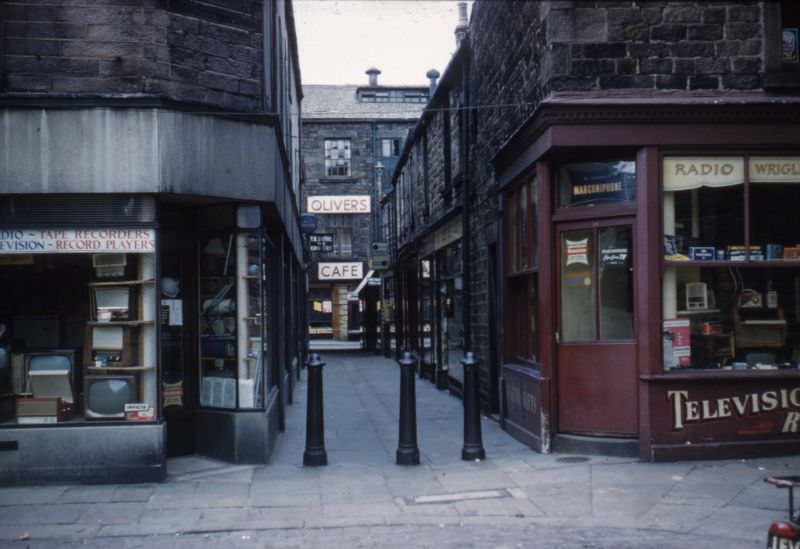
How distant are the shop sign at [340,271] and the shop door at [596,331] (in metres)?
33.8

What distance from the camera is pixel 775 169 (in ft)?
30.1

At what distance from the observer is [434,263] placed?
19547mm

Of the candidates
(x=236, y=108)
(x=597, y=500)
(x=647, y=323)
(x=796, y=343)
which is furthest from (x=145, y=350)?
(x=796, y=343)

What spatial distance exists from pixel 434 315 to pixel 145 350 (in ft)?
36.7

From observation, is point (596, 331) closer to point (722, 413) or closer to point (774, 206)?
point (722, 413)

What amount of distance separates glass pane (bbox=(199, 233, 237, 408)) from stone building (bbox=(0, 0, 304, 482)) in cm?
4

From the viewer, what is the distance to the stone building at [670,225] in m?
8.97

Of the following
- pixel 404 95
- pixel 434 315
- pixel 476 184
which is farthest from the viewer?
pixel 404 95

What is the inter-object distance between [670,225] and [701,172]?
664 mm

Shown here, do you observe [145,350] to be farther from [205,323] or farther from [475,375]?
[475,375]

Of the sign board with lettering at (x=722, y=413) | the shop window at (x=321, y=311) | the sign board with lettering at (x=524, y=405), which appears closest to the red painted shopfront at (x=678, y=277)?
the sign board with lettering at (x=722, y=413)

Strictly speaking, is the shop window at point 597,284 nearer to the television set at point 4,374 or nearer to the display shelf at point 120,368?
the display shelf at point 120,368

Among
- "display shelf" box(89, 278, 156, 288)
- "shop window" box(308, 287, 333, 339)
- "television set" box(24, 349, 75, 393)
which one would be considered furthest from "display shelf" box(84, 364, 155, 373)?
"shop window" box(308, 287, 333, 339)

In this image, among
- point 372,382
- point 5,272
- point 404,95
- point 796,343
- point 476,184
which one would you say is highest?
point 404,95
